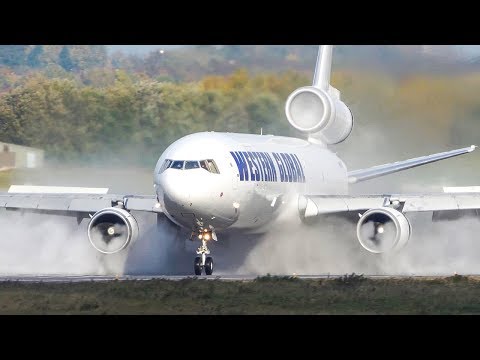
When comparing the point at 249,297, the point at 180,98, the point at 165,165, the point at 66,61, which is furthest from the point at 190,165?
the point at 66,61

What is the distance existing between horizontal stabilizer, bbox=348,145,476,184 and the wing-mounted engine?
1.62 metres

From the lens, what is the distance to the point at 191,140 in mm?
30703

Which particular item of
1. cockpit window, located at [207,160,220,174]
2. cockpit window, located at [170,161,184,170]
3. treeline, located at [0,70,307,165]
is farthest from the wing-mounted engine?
cockpit window, located at [170,161,184,170]

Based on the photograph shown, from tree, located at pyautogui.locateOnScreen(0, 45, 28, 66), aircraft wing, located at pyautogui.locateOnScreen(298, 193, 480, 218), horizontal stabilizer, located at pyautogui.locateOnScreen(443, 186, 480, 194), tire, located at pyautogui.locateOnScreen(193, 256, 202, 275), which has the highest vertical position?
tree, located at pyautogui.locateOnScreen(0, 45, 28, 66)

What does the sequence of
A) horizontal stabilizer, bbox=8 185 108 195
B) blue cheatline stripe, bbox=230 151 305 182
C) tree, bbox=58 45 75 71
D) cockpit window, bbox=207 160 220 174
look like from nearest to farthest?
cockpit window, bbox=207 160 220 174
blue cheatline stripe, bbox=230 151 305 182
horizontal stabilizer, bbox=8 185 108 195
tree, bbox=58 45 75 71

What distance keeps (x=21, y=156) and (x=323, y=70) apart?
1160 cm

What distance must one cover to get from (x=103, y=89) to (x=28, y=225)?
8792mm

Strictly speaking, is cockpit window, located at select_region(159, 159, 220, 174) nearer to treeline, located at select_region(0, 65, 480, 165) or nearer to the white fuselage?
the white fuselage

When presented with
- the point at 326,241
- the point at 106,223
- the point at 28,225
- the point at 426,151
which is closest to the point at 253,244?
the point at 326,241

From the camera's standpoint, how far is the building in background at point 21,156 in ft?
141

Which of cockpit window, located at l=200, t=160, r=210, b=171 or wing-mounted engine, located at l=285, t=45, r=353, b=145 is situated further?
wing-mounted engine, located at l=285, t=45, r=353, b=145

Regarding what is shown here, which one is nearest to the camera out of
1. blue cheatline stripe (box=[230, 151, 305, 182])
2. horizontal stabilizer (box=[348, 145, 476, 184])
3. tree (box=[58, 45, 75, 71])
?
blue cheatline stripe (box=[230, 151, 305, 182])

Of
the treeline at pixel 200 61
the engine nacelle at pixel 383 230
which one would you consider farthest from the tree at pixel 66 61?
the engine nacelle at pixel 383 230

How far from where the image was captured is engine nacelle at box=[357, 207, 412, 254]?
3175 cm
